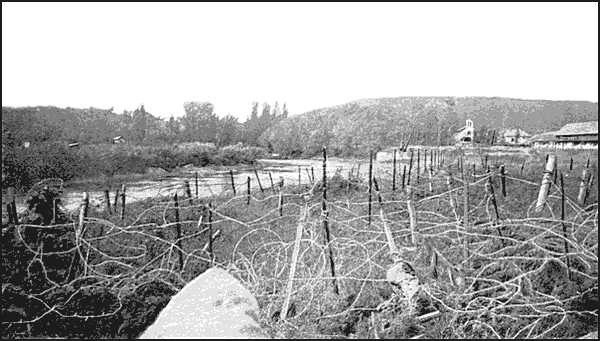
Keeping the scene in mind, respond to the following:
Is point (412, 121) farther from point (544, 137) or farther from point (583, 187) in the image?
point (583, 187)

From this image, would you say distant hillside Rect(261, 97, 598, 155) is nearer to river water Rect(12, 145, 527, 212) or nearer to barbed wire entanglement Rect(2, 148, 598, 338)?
river water Rect(12, 145, 527, 212)

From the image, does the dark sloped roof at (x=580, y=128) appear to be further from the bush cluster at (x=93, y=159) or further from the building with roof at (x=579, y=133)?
the bush cluster at (x=93, y=159)

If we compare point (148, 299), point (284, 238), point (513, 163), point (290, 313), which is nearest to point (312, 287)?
point (290, 313)

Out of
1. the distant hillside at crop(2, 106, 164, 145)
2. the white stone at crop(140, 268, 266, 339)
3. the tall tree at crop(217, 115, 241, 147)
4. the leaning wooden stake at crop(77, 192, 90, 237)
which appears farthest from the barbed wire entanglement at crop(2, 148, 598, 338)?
the distant hillside at crop(2, 106, 164, 145)

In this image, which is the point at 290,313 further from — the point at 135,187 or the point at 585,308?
the point at 135,187

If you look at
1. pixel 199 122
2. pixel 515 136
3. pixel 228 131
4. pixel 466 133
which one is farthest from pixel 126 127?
pixel 515 136

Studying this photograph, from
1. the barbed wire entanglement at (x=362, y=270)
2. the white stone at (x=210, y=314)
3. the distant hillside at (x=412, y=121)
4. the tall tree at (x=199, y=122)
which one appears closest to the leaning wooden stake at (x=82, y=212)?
the barbed wire entanglement at (x=362, y=270)
